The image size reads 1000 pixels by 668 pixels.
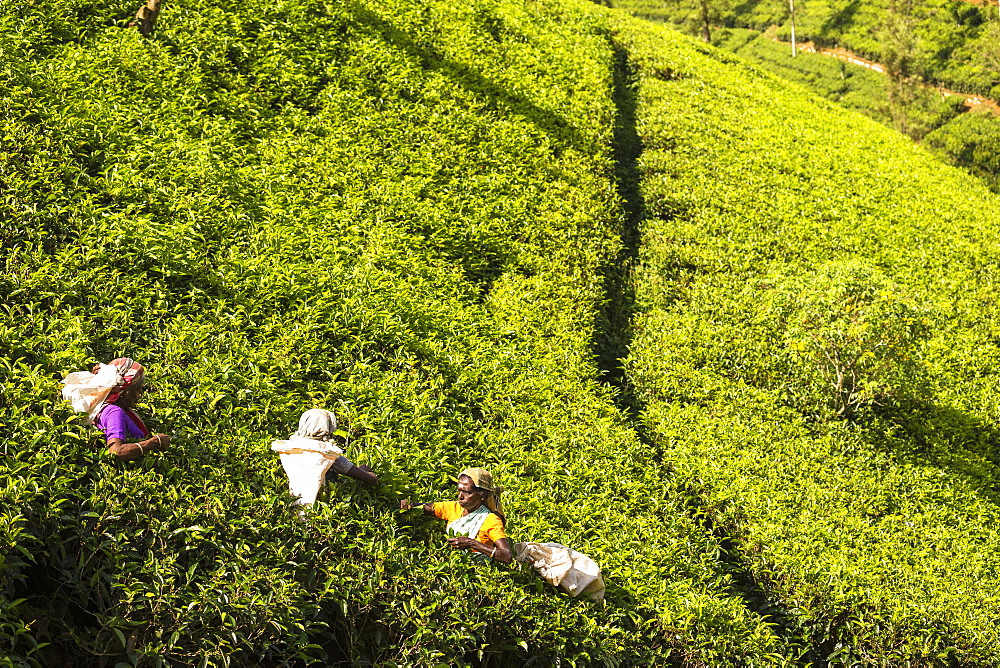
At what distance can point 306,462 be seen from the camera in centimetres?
434

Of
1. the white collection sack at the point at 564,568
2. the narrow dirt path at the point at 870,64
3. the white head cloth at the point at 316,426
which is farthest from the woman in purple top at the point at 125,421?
the narrow dirt path at the point at 870,64

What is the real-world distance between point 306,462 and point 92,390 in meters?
1.16

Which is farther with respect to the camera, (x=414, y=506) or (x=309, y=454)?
(x=414, y=506)

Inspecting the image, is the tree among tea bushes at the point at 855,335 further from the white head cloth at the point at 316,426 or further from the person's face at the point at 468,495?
the white head cloth at the point at 316,426

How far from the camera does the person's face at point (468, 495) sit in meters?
4.46

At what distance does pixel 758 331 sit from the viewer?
946 cm

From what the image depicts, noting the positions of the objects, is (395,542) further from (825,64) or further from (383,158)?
(825,64)

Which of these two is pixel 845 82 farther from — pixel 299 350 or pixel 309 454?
pixel 309 454

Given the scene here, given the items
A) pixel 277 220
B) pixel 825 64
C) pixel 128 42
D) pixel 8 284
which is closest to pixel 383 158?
pixel 277 220

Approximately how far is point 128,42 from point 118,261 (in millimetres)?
4135

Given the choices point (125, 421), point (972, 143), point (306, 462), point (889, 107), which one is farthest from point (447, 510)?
point (889, 107)

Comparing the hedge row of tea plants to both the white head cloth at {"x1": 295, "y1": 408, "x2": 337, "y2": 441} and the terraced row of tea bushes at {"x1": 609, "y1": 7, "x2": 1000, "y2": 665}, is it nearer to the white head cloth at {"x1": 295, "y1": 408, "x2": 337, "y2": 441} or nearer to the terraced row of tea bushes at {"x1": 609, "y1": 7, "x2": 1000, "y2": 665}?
the terraced row of tea bushes at {"x1": 609, "y1": 7, "x2": 1000, "y2": 665}

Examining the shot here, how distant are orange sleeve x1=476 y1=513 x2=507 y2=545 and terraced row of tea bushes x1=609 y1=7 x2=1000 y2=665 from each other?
261cm

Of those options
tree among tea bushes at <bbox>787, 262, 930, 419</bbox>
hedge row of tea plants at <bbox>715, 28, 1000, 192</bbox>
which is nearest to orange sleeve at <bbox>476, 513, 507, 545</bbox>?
tree among tea bushes at <bbox>787, 262, 930, 419</bbox>
